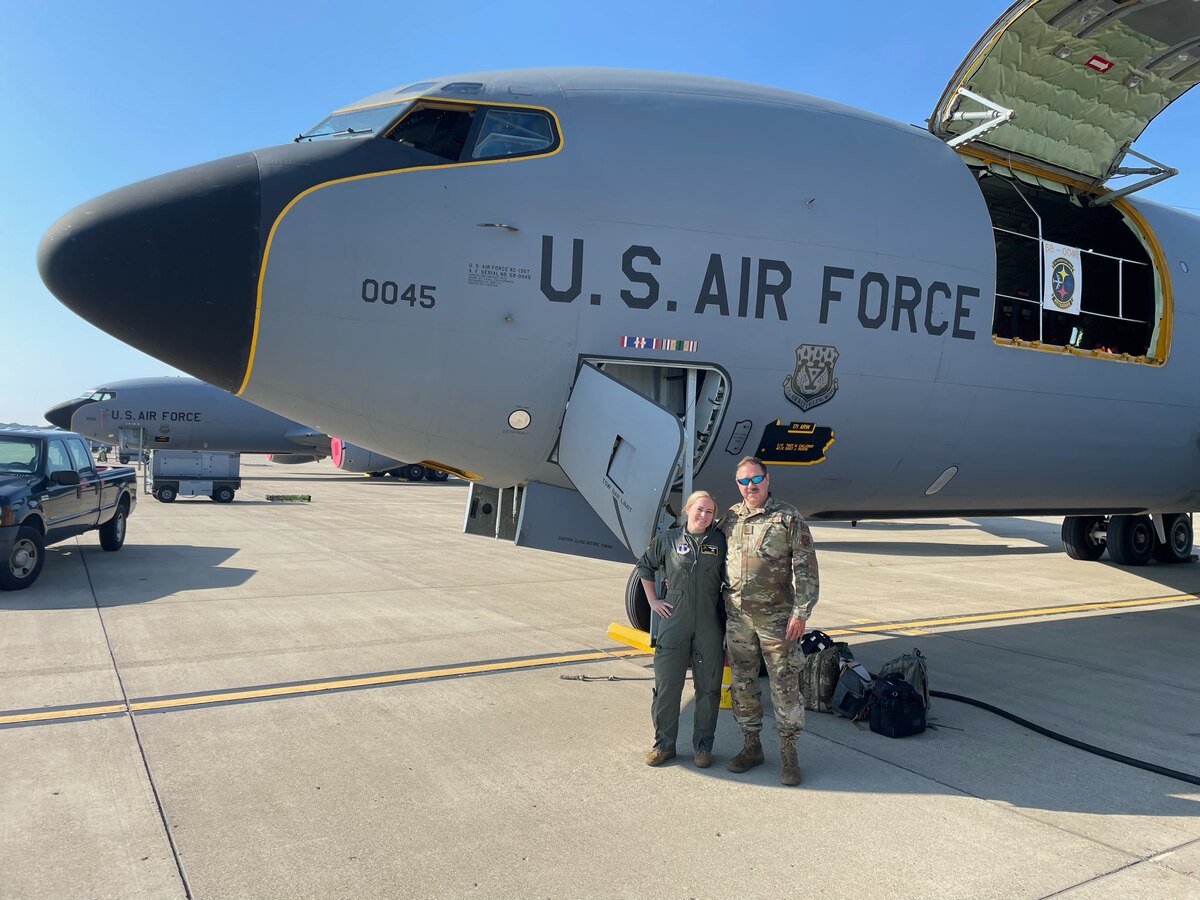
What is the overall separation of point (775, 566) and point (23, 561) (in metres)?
9.81

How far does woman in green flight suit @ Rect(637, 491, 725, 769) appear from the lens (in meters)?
5.03

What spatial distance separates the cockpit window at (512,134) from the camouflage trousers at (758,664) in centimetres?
354

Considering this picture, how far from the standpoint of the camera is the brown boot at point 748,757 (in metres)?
4.96

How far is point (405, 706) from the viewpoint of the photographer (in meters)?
6.08

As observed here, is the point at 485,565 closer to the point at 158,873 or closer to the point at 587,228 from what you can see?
the point at 587,228

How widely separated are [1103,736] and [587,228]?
510 centimetres

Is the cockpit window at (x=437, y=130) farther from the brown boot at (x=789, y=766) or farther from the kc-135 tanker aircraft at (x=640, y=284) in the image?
the brown boot at (x=789, y=766)

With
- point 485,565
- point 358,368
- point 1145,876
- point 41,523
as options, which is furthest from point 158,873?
point 485,565

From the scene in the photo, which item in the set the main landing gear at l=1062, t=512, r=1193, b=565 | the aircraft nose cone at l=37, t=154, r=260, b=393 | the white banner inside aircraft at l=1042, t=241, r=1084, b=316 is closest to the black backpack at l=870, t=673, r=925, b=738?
the white banner inside aircraft at l=1042, t=241, r=1084, b=316

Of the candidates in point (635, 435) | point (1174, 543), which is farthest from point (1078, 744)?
point (1174, 543)

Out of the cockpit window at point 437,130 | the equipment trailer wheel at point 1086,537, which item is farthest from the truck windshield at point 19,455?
the equipment trailer wheel at point 1086,537

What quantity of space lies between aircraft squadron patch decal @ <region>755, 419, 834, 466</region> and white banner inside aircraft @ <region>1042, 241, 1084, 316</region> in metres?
2.69

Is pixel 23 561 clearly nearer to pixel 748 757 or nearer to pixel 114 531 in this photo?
→ pixel 114 531

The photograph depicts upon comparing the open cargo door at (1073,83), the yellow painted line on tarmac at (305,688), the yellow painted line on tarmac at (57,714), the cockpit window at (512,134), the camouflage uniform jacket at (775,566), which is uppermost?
the open cargo door at (1073,83)
